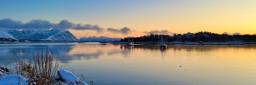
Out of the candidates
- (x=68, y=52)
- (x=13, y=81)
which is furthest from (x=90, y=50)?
(x=13, y=81)

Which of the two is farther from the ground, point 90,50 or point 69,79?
point 69,79

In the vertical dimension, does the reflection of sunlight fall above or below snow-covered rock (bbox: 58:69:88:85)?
below

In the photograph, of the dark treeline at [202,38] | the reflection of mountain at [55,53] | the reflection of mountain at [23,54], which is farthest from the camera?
the dark treeline at [202,38]

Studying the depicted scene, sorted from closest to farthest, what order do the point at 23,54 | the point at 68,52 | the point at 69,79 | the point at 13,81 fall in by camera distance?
the point at 13,81
the point at 69,79
the point at 23,54
the point at 68,52

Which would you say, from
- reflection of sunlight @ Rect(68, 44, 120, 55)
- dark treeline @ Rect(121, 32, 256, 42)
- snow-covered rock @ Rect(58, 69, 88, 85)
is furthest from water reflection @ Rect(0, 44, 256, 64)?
dark treeline @ Rect(121, 32, 256, 42)

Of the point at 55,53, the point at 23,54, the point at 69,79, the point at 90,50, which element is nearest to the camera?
the point at 69,79

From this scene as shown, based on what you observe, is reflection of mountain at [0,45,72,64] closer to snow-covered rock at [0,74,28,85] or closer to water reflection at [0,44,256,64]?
water reflection at [0,44,256,64]

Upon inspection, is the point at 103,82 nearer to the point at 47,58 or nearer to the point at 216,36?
the point at 47,58

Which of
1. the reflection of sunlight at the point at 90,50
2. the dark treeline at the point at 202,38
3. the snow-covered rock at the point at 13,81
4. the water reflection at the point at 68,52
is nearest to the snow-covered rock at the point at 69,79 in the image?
the water reflection at the point at 68,52

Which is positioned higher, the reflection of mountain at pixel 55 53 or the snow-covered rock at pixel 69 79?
the snow-covered rock at pixel 69 79

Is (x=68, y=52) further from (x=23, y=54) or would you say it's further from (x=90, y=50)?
(x=23, y=54)

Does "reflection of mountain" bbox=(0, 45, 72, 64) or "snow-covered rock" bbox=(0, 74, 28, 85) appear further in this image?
"reflection of mountain" bbox=(0, 45, 72, 64)

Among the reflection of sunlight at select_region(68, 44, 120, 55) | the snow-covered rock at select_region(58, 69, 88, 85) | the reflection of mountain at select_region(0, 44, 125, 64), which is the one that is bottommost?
the reflection of sunlight at select_region(68, 44, 120, 55)

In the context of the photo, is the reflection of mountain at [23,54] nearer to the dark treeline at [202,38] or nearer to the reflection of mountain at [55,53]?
the reflection of mountain at [55,53]
